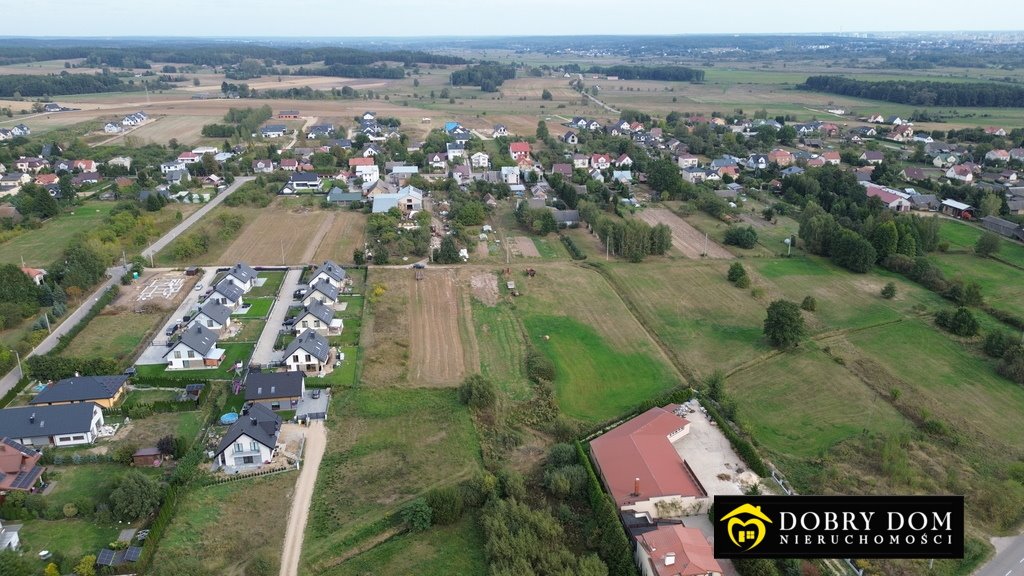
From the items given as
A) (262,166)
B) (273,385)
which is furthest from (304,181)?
(273,385)

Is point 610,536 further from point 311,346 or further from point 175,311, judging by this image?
point 175,311

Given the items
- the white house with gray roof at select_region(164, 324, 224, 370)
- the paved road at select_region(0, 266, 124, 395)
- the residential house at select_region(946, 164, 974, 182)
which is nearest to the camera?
the paved road at select_region(0, 266, 124, 395)

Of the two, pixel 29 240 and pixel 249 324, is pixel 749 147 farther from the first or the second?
pixel 29 240

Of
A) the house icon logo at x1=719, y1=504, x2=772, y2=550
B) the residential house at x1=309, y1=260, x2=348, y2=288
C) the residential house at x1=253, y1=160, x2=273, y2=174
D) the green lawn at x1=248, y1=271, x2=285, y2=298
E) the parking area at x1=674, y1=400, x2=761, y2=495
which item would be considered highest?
the house icon logo at x1=719, y1=504, x2=772, y2=550

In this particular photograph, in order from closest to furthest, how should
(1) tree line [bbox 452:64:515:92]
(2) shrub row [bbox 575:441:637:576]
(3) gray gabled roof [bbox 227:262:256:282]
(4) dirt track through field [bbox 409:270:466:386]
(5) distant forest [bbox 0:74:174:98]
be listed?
(2) shrub row [bbox 575:441:637:576], (4) dirt track through field [bbox 409:270:466:386], (3) gray gabled roof [bbox 227:262:256:282], (5) distant forest [bbox 0:74:174:98], (1) tree line [bbox 452:64:515:92]

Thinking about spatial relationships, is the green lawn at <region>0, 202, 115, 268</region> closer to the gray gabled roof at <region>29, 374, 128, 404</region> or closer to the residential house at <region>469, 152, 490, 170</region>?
the gray gabled roof at <region>29, 374, 128, 404</region>

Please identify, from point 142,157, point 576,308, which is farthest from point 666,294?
point 142,157

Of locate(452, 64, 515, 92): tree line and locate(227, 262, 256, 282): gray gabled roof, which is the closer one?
locate(227, 262, 256, 282): gray gabled roof

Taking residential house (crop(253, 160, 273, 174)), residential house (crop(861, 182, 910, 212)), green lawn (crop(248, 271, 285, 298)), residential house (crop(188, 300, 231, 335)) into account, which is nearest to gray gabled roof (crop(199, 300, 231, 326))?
residential house (crop(188, 300, 231, 335))
